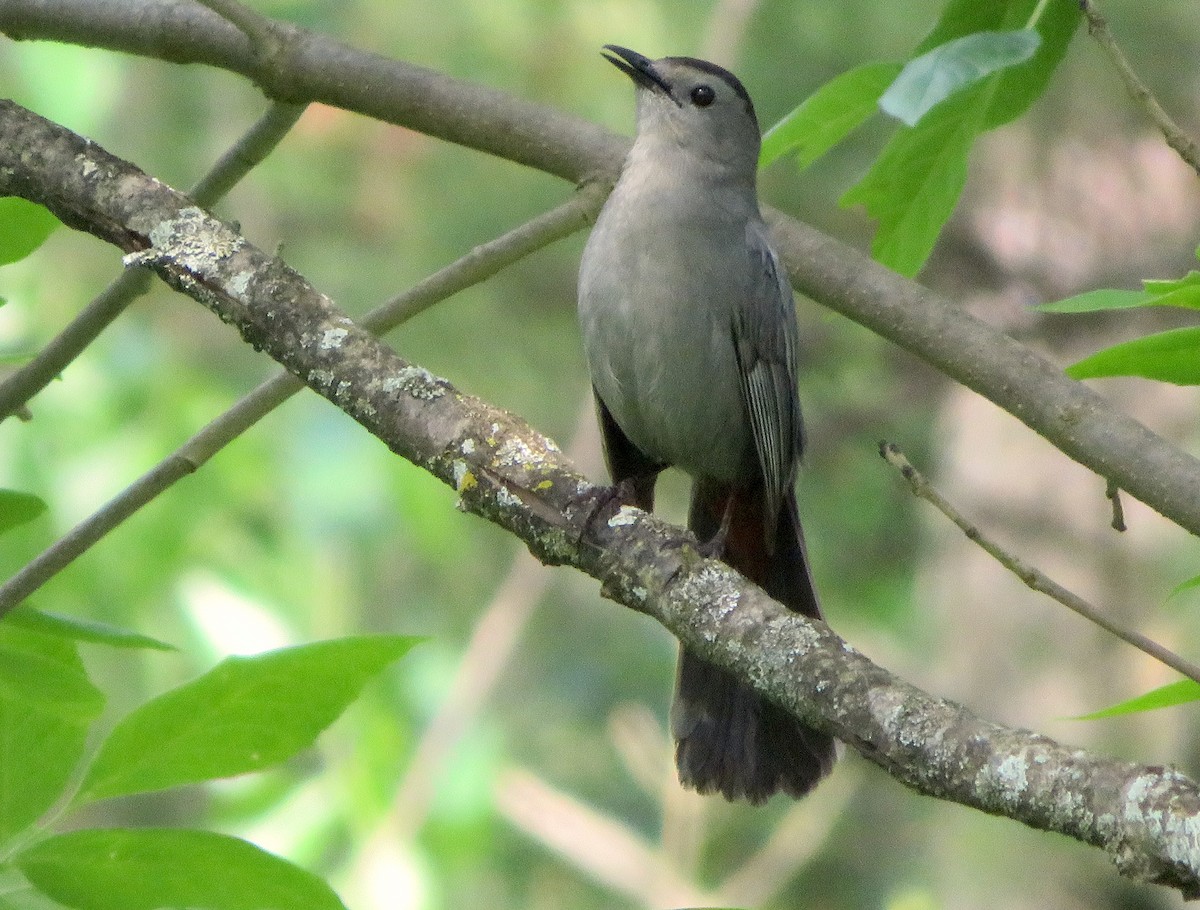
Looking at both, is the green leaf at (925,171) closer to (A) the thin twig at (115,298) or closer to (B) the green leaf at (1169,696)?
(B) the green leaf at (1169,696)

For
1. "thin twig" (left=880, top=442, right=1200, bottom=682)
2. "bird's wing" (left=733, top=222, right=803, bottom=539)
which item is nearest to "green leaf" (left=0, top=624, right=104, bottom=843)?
"thin twig" (left=880, top=442, right=1200, bottom=682)

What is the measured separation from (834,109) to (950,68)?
54 centimetres

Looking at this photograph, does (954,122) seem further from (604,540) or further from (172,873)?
(172,873)

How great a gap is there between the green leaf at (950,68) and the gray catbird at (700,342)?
1557 millimetres

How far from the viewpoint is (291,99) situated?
9.42ft

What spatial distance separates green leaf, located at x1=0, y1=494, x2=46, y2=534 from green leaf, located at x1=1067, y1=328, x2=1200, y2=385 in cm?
144

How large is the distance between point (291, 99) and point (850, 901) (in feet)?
27.2

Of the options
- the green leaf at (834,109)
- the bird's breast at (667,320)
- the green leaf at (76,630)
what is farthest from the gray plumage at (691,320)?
the green leaf at (76,630)

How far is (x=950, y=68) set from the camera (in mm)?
1839

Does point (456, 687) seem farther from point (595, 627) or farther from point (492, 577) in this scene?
point (595, 627)

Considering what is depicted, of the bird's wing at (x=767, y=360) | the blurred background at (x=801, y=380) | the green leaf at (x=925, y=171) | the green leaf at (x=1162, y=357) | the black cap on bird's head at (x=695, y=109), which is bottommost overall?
the blurred background at (x=801, y=380)

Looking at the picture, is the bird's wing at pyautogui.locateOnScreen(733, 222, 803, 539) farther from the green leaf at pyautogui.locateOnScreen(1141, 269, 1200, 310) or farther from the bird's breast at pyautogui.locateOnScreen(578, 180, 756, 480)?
the green leaf at pyautogui.locateOnScreen(1141, 269, 1200, 310)

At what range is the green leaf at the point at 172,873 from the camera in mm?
1679

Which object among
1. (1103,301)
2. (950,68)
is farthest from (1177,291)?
(950,68)
